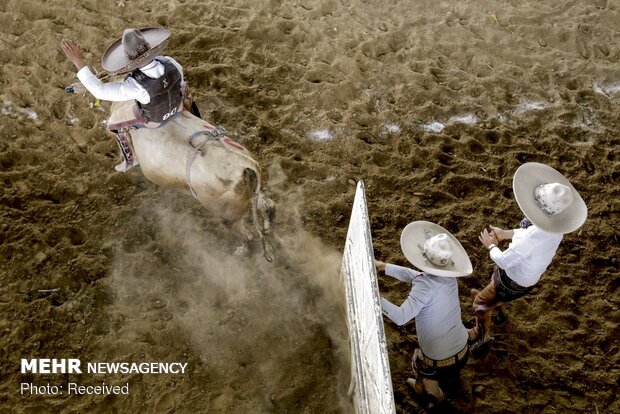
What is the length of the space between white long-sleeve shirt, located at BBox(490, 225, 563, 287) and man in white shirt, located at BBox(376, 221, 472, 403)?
0.42 metres

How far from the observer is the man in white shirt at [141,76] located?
3.10m

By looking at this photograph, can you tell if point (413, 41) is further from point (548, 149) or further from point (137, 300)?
point (137, 300)

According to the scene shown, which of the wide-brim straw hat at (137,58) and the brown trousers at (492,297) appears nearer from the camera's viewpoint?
the wide-brim straw hat at (137,58)

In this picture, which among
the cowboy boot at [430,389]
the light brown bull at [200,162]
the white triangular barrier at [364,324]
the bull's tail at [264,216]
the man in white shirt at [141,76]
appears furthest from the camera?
the bull's tail at [264,216]

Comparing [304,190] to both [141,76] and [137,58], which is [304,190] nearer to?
[141,76]

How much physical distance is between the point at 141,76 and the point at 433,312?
2241 millimetres

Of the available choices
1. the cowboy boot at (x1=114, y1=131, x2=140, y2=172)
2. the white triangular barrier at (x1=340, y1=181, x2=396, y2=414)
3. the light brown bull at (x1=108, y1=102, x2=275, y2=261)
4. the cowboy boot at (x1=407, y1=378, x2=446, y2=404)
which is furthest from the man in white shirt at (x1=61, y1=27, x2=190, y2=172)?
the cowboy boot at (x1=407, y1=378, x2=446, y2=404)

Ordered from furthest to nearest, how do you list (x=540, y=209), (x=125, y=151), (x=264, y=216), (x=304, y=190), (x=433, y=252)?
(x=304, y=190) → (x=264, y=216) → (x=125, y=151) → (x=540, y=209) → (x=433, y=252)

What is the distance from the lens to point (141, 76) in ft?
10.6

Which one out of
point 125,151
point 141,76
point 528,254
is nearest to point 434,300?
point 528,254

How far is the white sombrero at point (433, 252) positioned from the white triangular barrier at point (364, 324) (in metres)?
0.30

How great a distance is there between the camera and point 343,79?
5184 mm

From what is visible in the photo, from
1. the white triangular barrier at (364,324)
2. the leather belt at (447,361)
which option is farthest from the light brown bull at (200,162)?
the leather belt at (447,361)

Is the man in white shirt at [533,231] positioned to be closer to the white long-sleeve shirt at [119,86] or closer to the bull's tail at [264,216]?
the bull's tail at [264,216]
